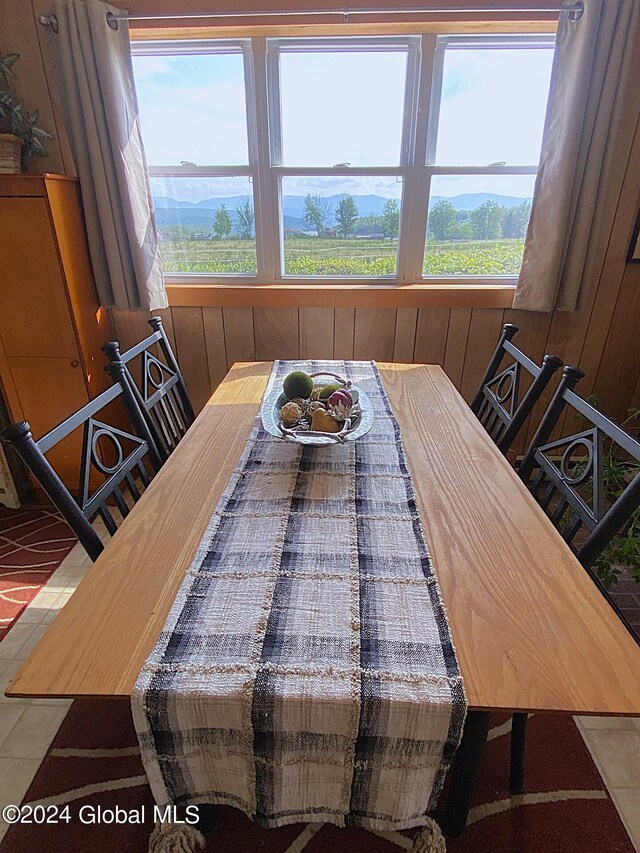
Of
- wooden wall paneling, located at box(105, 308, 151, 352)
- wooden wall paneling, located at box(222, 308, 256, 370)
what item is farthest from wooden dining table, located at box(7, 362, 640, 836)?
wooden wall paneling, located at box(105, 308, 151, 352)

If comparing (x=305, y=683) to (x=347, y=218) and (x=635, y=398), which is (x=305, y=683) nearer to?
(x=347, y=218)

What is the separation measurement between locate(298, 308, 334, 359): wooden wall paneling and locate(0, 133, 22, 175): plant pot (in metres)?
1.28

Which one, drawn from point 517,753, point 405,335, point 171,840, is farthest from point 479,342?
point 171,840

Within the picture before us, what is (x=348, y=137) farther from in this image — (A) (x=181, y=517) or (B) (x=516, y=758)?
(B) (x=516, y=758)

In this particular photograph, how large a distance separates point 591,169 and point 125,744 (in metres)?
2.54

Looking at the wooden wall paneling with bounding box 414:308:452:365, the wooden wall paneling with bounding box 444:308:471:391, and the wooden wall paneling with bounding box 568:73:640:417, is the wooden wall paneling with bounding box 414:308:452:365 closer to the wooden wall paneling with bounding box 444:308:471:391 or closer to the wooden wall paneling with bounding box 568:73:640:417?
the wooden wall paneling with bounding box 444:308:471:391

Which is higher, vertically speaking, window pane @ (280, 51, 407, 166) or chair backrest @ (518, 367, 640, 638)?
window pane @ (280, 51, 407, 166)

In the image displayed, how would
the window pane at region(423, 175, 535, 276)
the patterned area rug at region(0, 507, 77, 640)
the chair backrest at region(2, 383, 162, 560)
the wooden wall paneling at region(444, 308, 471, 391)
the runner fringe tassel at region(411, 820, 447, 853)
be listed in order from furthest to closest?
the wooden wall paneling at region(444, 308, 471, 391) < the window pane at region(423, 175, 535, 276) < the patterned area rug at region(0, 507, 77, 640) < the chair backrest at region(2, 383, 162, 560) < the runner fringe tassel at region(411, 820, 447, 853)

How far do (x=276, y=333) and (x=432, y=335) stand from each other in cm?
77

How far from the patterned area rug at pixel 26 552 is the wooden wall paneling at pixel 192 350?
35.7 inches

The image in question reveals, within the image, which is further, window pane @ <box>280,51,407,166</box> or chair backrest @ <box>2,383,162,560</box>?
window pane @ <box>280,51,407,166</box>

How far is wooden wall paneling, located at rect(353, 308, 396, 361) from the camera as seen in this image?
7.27 ft

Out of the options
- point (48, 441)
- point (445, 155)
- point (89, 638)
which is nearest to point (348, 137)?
point (445, 155)

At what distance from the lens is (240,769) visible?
67 centimetres
